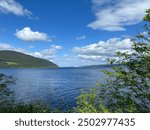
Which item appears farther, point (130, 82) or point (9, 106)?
point (9, 106)

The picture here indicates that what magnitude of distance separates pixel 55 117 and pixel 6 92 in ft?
68.7

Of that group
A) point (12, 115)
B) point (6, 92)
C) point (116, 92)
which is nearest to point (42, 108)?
point (6, 92)

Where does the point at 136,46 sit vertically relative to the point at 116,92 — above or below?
above

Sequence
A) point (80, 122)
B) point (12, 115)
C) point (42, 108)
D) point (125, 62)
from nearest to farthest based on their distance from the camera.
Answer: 1. point (80, 122)
2. point (12, 115)
3. point (125, 62)
4. point (42, 108)

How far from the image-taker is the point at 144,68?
22.4 m

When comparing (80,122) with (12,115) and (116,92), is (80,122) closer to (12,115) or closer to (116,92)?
(12,115)

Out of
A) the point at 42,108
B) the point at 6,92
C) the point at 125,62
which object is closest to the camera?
the point at 125,62

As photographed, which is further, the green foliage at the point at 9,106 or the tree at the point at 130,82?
the green foliage at the point at 9,106

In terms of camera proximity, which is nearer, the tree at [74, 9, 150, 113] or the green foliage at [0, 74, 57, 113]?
the tree at [74, 9, 150, 113]

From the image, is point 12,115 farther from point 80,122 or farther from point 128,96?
point 128,96

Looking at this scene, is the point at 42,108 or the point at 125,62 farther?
the point at 42,108

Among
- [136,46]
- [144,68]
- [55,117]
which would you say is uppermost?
[136,46]

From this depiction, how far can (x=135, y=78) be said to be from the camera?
22812 millimetres

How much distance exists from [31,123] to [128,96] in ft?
49.5
